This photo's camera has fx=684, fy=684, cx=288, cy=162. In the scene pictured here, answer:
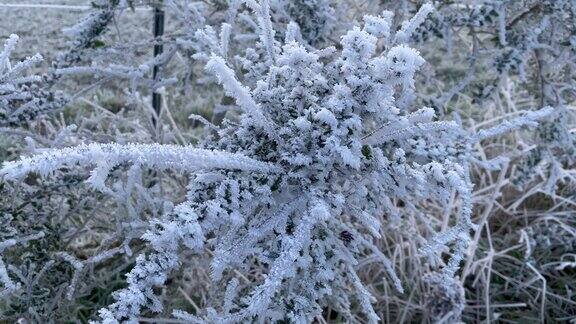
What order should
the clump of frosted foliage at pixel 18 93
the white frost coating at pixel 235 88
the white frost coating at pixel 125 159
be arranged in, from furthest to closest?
the clump of frosted foliage at pixel 18 93, the white frost coating at pixel 235 88, the white frost coating at pixel 125 159

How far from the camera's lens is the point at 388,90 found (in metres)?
1.01

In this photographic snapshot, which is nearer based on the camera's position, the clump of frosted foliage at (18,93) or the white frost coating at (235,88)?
the white frost coating at (235,88)

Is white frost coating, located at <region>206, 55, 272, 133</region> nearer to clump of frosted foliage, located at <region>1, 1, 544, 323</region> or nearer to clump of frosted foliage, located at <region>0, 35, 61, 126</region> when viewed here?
clump of frosted foliage, located at <region>1, 1, 544, 323</region>

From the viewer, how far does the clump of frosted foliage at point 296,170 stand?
3.00ft

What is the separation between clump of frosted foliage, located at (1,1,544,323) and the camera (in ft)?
3.00

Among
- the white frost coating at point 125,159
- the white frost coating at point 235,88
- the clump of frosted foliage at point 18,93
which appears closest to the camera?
the white frost coating at point 125,159

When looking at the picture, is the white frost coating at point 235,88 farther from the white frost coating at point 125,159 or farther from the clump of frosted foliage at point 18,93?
the clump of frosted foliage at point 18,93

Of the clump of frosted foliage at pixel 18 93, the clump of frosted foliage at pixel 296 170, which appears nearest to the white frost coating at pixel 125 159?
the clump of frosted foliage at pixel 296 170

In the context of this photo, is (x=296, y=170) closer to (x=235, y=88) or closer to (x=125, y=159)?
(x=235, y=88)

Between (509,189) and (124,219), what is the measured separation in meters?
1.63

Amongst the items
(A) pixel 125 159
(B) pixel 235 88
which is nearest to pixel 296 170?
(B) pixel 235 88

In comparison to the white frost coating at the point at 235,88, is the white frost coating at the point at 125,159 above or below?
below

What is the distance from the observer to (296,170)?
104 centimetres

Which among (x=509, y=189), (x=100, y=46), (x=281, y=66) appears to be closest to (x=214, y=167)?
(x=281, y=66)
